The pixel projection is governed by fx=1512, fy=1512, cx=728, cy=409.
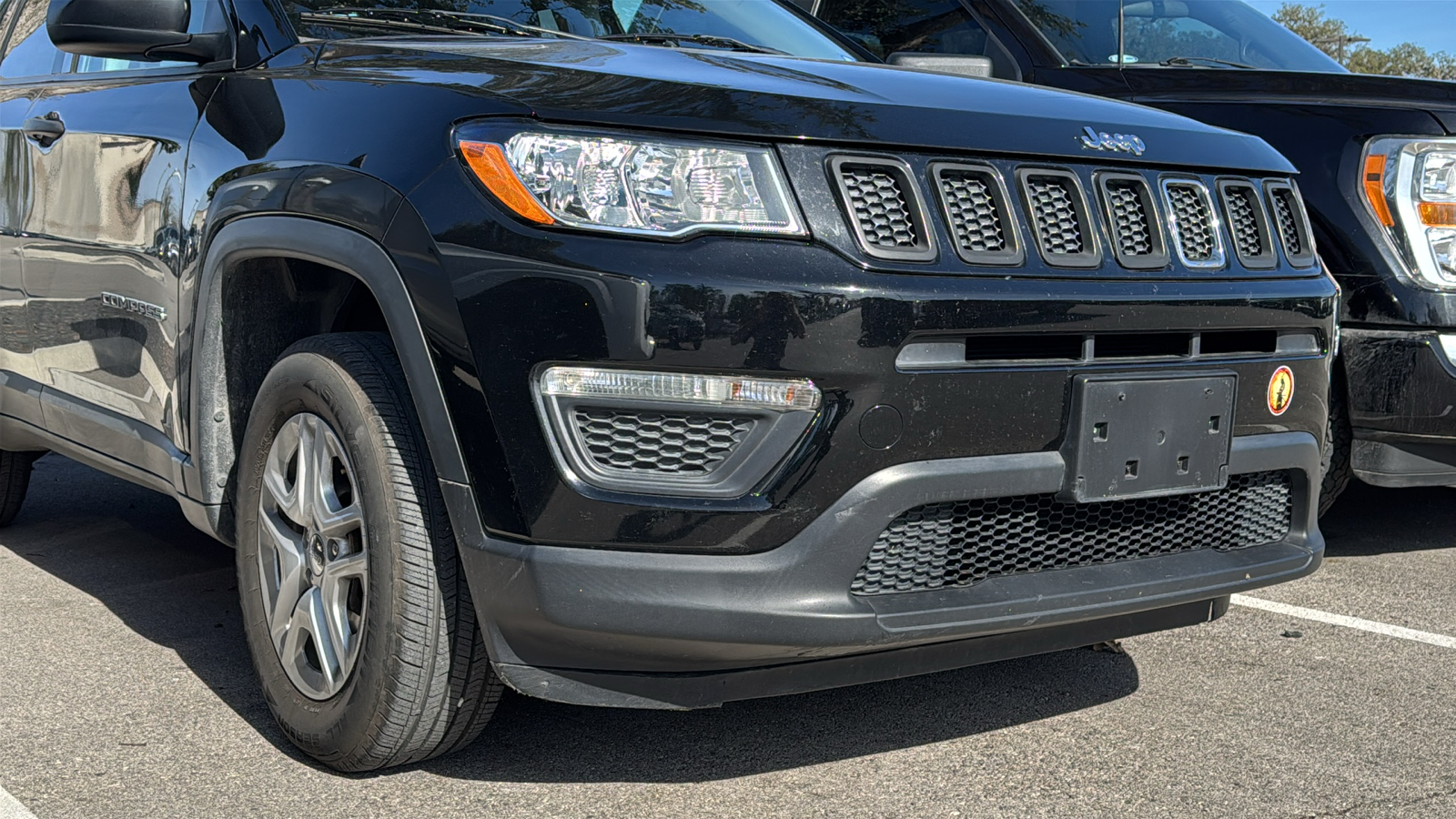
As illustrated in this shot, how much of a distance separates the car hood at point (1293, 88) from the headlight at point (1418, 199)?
105mm

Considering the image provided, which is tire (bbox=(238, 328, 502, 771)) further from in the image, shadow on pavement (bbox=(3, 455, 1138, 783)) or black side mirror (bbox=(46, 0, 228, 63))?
black side mirror (bbox=(46, 0, 228, 63))

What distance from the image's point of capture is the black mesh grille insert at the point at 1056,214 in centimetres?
260

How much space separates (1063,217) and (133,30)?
6.38 ft

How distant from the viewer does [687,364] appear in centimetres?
231

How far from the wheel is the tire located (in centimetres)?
212

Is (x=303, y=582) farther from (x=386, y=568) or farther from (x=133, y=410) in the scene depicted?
(x=133, y=410)

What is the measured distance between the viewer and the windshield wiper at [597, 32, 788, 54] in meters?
3.55

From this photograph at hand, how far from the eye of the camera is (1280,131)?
4.31 metres

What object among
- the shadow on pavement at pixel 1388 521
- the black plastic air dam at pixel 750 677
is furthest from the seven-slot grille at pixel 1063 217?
the shadow on pavement at pixel 1388 521

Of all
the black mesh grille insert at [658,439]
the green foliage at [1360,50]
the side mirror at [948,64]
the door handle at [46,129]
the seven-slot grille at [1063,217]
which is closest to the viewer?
the black mesh grille insert at [658,439]

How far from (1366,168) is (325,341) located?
2876 millimetres

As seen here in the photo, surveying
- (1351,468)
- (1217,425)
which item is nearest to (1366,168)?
(1351,468)

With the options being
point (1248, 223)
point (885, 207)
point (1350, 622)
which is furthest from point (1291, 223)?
point (1350, 622)

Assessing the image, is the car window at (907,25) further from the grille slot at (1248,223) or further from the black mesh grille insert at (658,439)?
the black mesh grille insert at (658,439)
